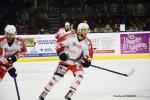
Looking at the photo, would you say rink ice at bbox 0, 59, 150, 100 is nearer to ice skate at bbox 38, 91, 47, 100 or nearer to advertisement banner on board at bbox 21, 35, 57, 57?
ice skate at bbox 38, 91, 47, 100

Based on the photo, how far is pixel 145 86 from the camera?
6.23 meters

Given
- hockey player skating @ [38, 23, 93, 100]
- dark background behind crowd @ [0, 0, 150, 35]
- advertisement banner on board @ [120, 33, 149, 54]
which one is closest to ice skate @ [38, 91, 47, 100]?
hockey player skating @ [38, 23, 93, 100]

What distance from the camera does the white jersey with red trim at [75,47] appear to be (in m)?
5.88

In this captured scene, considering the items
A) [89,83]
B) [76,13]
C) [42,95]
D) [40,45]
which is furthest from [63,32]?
[76,13]

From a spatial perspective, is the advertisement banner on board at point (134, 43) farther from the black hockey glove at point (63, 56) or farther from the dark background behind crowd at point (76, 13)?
the black hockey glove at point (63, 56)

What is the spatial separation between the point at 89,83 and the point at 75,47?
54cm

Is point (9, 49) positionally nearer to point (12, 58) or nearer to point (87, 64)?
point (12, 58)

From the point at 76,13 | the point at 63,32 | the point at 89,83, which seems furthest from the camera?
the point at 76,13

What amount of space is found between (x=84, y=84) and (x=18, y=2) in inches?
102

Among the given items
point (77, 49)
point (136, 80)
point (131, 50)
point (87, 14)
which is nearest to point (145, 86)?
point (136, 80)

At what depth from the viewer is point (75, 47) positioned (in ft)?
19.4

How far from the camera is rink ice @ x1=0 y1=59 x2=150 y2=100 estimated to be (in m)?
6.05

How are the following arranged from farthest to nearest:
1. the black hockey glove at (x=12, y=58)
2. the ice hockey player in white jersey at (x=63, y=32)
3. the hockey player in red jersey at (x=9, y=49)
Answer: the ice hockey player in white jersey at (x=63, y=32), the black hockey glove at (x=12, y=58), the hockey player in red jersey at (x=9, y=49)

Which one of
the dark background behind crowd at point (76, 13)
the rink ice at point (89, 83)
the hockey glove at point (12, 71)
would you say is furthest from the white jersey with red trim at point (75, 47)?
the dark background behind crowd at point (76, 13)
